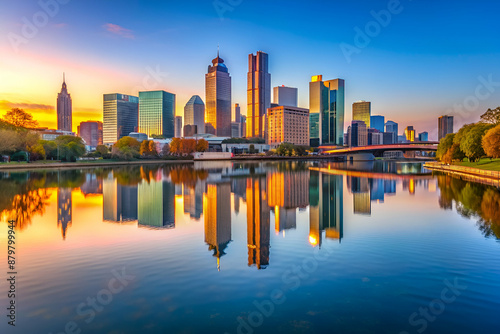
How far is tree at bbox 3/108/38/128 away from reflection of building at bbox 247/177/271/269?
73021 millimetres

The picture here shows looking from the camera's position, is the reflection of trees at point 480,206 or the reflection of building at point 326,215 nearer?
the reflection of building at point 326,215

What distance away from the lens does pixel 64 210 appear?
22.9 meters

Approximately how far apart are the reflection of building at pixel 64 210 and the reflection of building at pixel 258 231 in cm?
856

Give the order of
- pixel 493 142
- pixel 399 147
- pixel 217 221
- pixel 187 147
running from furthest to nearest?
pixel 187 147 < pixel 399 147 < pixel 493 142 < pixel 217 221

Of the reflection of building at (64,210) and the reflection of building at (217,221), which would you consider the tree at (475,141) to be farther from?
the reflection of building at (64,210)

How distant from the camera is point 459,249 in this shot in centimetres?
1352

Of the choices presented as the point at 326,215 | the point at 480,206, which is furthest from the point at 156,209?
the point at 480,206

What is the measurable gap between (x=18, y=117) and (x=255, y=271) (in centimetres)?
8723

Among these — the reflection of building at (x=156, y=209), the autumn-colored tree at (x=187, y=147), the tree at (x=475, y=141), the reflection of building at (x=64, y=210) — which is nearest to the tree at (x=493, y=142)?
the tree at (x=475, y=141)

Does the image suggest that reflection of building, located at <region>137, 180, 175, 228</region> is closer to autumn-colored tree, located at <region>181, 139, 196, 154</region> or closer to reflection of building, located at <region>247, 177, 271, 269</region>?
reflection of building, located at <region>247, 177, 271, 269</region>

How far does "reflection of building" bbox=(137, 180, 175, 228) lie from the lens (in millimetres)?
19311

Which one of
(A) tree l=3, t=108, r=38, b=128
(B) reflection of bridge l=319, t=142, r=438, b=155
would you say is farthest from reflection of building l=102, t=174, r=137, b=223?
(B) reflection of bridge l=319, t=142, r=438, b=155

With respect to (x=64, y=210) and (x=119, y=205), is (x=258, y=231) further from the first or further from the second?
(x=64, y=210)

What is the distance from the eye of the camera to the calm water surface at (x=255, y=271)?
782 cm
